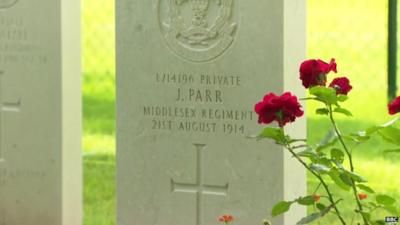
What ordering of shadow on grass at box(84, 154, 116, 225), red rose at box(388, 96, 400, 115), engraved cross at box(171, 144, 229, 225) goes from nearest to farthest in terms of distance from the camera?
red rose at box(388, 96, 400, 115), engraved cross at box(171, 144, 229, 225), shadow on grass at box(84, 154, 116, 225)

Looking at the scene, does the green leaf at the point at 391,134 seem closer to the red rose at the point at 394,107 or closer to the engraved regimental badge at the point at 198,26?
the red rose at the point at 394,107

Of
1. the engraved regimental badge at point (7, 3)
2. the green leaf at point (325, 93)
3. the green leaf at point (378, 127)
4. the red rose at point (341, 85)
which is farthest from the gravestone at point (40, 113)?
the green leaf at point (378, 127)

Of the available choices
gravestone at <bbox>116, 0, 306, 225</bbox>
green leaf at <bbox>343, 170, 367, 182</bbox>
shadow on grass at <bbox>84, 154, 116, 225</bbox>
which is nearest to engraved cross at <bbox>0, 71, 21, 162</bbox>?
gravestone at <bbox>116, 0, 306, 225</bbox>

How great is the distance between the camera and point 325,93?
15.2 ft

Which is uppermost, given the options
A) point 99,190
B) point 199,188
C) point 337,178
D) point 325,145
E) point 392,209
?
point 325,145

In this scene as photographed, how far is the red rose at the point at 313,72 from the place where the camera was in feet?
15.4

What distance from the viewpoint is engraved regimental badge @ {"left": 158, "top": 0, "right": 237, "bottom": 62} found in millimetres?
6789

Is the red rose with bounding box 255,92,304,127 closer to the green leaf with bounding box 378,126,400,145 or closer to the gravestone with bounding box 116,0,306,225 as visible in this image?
the green leaf with bounding box 378,126,400,145

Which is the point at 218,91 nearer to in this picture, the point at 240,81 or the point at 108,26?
the point at 240,81

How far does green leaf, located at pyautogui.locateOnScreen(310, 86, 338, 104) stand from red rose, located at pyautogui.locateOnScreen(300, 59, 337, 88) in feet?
0.20

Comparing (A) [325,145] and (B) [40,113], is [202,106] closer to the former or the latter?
(B) [40,113]

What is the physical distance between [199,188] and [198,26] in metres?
0.85

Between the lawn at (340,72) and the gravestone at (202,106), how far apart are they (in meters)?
1.83

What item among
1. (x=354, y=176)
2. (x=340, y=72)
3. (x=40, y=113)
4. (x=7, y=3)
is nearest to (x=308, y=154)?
(x=354, y=176)
